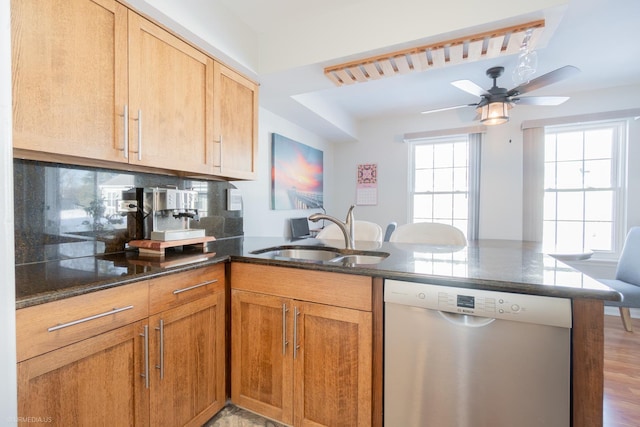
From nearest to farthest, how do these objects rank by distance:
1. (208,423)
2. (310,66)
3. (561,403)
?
(561,403), (208,423), (310,66)

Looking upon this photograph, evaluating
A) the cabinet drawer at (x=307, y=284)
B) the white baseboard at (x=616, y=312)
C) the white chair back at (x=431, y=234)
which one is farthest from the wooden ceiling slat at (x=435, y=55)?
the white baseboard at (x=616, y=312)

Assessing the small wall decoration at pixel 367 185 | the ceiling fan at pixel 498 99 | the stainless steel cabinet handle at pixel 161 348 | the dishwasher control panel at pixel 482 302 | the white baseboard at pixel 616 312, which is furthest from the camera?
the small wall decoration at pixel 367 185

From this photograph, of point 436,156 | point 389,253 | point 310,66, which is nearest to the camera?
point 389,253

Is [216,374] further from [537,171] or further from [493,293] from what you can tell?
[537,171]

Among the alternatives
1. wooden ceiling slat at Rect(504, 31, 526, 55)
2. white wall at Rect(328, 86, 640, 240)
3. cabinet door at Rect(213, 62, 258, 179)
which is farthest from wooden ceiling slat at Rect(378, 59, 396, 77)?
white wall at Rect(328, 86, 640, 240)

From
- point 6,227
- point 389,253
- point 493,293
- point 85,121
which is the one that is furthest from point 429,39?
point 6,227

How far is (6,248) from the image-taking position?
51 cm

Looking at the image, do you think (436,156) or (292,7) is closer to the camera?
(292,7)

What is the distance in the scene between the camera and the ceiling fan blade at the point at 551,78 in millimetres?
1932

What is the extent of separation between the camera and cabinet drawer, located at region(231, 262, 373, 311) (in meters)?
1.23

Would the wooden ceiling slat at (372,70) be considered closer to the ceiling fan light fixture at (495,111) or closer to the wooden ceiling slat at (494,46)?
the wooden ceiling slat at (494,46)

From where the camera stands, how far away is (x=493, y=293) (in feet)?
3.30

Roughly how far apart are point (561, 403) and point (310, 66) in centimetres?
214

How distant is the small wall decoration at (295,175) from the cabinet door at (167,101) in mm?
1286
